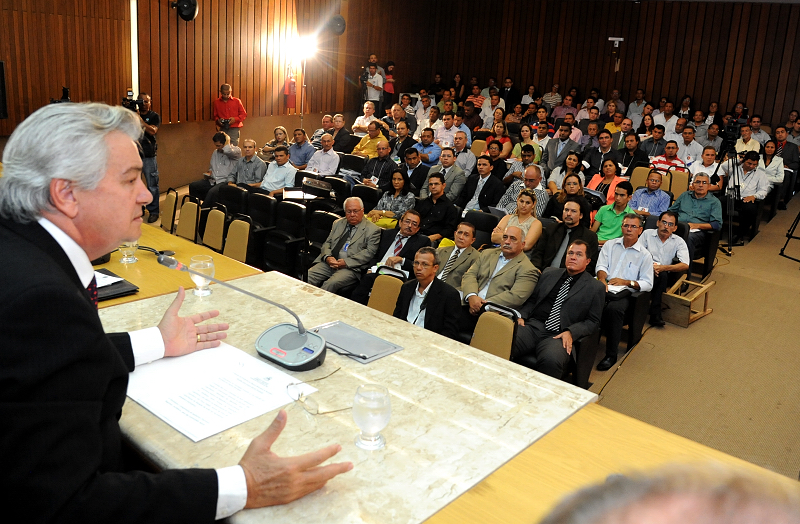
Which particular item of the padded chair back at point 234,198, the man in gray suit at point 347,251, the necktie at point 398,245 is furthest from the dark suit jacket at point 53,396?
the padded chair back at point 234,198

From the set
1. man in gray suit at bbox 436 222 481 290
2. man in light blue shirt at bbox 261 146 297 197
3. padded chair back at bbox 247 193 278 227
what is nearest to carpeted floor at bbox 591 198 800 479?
man in gray suit at bbox 436 222 481 290

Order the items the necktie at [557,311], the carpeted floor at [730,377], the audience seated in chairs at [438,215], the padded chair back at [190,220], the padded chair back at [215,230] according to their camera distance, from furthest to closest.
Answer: the audience seated in chairs at [438,215], the padded chair back at [190,220], the padded chair back at [215,230], the necktie at [557,311], the carpeted floor at [730,377]

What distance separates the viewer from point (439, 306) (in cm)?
434

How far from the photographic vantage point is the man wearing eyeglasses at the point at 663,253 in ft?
18.6

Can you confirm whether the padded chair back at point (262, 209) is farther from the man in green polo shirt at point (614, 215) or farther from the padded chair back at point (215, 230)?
the man in green polo shirt at point (614, 215)

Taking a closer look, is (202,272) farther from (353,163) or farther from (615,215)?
(353,163)

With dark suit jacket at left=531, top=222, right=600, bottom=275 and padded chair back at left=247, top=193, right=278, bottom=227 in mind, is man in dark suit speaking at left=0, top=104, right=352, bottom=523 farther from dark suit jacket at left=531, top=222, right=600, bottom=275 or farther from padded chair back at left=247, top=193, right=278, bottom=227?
padded chair back at left=247, top=193, right=278, bottom=227

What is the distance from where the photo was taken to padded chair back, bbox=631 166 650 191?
8.45 metres

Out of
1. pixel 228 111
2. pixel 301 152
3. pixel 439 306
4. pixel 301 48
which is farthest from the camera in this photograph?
pixel 301 48

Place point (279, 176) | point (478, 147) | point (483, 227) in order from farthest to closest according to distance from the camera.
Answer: point (478, 147) < point (279, 176) < point (483, 227)

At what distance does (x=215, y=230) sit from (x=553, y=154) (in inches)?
215

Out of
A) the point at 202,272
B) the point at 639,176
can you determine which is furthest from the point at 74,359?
the point at 639,176

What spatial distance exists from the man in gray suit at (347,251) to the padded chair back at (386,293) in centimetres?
129

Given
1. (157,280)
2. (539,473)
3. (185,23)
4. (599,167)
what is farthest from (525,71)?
(539,473)
